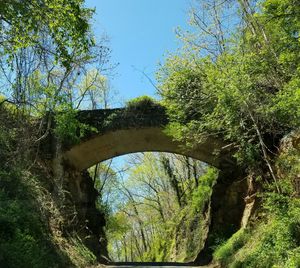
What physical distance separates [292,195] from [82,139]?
8.96 m

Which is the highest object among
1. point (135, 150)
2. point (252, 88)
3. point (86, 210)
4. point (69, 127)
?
point (69, 127)

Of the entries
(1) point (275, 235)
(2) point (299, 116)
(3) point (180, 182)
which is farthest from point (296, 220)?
(3) point (180, 182)

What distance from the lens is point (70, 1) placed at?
21.3 ft

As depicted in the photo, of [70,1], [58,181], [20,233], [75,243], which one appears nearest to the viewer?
[70,1]

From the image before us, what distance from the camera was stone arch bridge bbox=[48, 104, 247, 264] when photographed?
1719cm

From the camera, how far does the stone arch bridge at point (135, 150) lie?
17188mm

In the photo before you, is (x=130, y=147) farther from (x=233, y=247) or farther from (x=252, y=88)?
(x=252, y=88)

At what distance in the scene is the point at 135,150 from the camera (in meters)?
19.0

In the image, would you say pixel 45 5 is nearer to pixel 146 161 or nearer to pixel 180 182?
pixel 180 182

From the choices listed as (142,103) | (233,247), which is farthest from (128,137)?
(233,247)

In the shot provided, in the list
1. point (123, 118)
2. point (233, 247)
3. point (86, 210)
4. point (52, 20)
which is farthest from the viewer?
point (86, 210)

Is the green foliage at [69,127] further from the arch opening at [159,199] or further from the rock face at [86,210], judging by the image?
the arch opening at [159,199]

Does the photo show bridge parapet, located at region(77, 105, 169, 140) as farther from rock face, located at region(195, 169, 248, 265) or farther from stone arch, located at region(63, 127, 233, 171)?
rock face, located at region(195, 169, 248, 265)

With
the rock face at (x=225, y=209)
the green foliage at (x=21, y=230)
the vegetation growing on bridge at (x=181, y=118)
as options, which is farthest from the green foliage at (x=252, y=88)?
the green foliage at (x=21, y=230)
